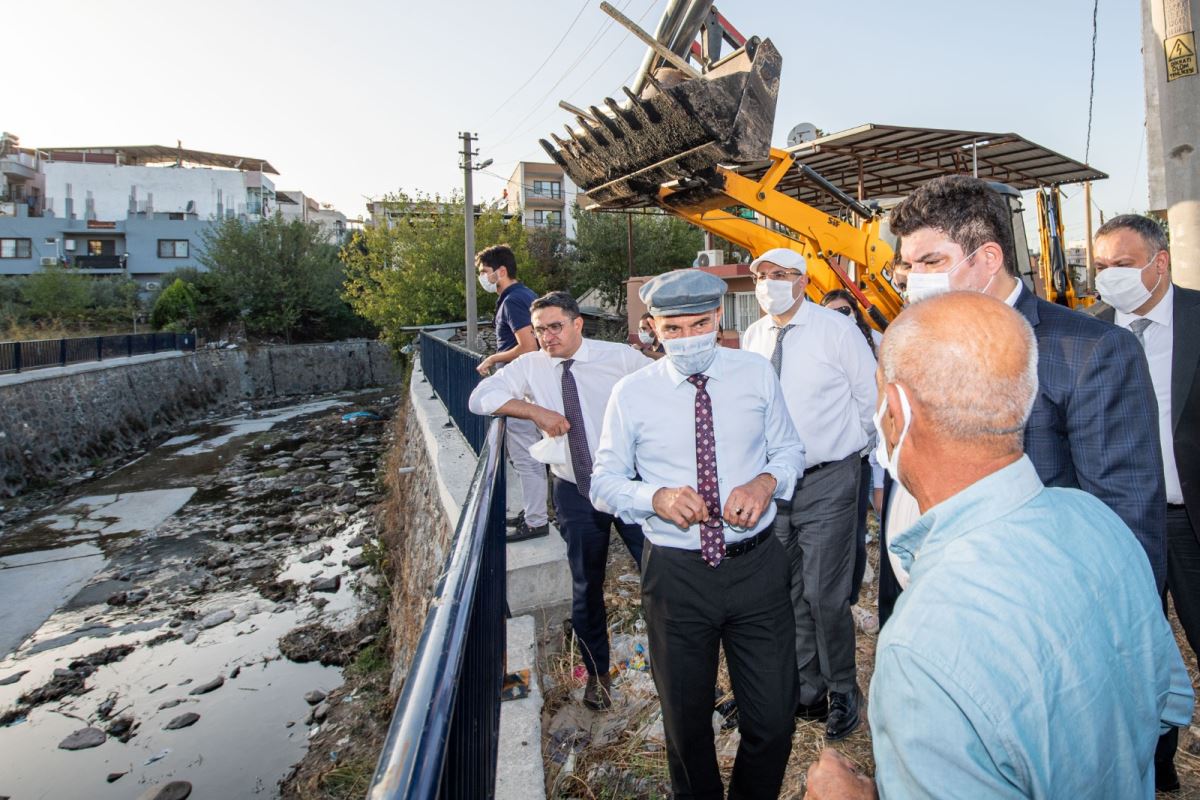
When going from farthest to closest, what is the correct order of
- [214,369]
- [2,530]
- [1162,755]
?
[214,369], [2,530], [1162,755]

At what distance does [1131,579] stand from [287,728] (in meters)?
6.81

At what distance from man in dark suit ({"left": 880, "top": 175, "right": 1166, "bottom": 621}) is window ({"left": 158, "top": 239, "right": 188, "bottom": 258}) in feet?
192

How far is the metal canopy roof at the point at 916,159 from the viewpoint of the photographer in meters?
9.36

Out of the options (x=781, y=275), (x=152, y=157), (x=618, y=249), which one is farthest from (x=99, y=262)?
(x=781, y=275)

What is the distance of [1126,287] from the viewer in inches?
106

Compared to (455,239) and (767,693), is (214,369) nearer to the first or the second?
(455,239)

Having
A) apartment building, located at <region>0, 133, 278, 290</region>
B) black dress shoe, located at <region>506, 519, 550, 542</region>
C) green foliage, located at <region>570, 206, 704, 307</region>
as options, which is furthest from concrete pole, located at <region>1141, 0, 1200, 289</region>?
apartment building, located at <region>0, 133, 278, 290</region>

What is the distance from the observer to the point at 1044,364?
5.99 feet

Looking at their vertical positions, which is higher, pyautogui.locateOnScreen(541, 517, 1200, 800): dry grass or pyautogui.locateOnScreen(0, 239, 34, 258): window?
pyautogui.locateOnScreen(0, 239, 34, 258): window

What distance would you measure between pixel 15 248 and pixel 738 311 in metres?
53.3

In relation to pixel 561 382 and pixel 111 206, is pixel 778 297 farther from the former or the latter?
pixel 111 206

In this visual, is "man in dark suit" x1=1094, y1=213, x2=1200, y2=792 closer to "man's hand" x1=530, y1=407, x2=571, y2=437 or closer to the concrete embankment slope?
"man's hand" x1=530, y1=407, x2=571, y2=437

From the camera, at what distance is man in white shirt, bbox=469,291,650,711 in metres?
3.17

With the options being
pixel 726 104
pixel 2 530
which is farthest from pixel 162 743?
pixel 2 530
